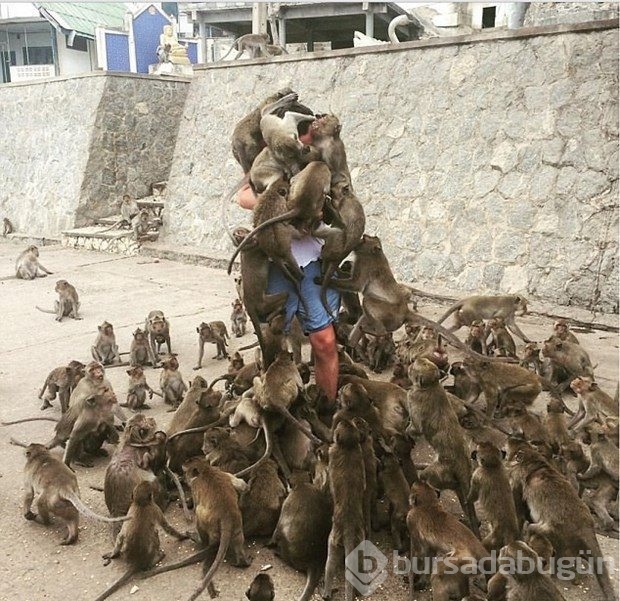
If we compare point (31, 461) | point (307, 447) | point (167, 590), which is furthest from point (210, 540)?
point (31, 461)

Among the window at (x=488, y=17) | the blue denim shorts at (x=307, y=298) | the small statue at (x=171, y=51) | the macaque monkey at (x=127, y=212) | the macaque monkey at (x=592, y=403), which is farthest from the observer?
the small statue at (x=171, y=51)

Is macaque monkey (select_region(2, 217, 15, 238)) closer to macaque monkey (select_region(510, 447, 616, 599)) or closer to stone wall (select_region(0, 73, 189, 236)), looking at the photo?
stone wall (select_region(0, 73, 189, 236))

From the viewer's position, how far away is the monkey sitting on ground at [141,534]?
326 centimetres

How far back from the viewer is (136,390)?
5312 millimetres

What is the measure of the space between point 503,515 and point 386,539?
27.7 inches

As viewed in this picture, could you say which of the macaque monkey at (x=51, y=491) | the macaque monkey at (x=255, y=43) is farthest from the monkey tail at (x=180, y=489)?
the macaque monkey at (x=255, y=43)

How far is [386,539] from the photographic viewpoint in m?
3.50

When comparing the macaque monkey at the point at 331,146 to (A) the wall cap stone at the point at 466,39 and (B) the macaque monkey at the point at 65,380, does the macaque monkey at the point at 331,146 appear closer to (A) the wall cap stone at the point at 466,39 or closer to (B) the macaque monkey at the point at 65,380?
(B) the macaque monkey at the point at 65,380

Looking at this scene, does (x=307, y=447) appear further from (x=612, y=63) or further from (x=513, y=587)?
(x=612, y=63)

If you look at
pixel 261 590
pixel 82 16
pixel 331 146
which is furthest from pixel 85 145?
pixel 82 16

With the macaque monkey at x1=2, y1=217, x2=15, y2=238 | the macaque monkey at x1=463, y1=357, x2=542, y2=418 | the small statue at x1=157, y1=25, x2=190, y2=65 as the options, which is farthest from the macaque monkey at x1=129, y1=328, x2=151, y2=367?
the small statue at x1=157, y1=25, x2=190, y2=65

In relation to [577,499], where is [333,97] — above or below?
above

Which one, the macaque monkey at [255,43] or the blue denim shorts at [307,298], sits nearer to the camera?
the blue denim shorts at [307,298]

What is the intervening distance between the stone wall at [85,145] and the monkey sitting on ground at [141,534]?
11.6 m
